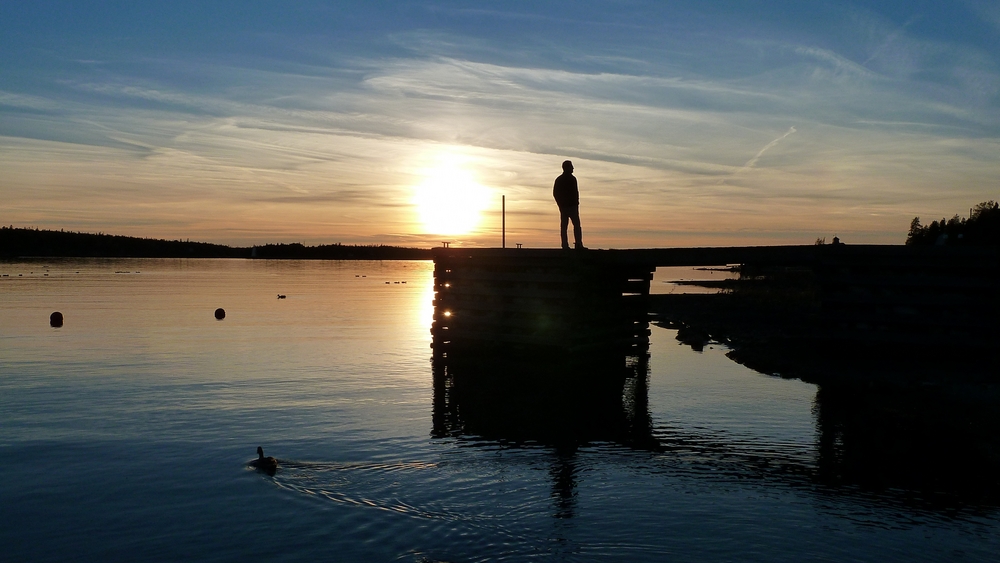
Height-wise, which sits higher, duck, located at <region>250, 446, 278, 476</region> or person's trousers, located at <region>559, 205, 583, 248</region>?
person's trousers, located at <region>559, 205, 583, 248</region>

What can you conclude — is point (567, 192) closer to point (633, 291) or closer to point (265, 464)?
point (633, 291)

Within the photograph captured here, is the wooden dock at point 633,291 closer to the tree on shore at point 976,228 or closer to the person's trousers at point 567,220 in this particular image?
the person's trousers at point 567,220

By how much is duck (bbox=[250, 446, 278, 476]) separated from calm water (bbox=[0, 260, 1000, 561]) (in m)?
0.16

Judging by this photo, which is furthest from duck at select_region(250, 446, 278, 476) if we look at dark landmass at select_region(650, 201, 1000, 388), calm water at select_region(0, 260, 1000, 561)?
dark landmass at select_region(650, 201, 1000, 388)

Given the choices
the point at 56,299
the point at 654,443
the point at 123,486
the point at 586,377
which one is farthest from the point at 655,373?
the point at 56,299

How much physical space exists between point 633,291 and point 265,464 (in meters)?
14.9

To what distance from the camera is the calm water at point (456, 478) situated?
26.1 ft

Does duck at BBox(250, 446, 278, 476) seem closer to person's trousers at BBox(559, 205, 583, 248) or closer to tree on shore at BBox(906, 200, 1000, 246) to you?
person's trousers at BBox(559, 205, 583, 248)

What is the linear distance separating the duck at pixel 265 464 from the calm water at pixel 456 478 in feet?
0.53

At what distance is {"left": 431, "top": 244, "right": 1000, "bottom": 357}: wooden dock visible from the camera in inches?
715

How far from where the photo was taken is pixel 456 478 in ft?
34.1

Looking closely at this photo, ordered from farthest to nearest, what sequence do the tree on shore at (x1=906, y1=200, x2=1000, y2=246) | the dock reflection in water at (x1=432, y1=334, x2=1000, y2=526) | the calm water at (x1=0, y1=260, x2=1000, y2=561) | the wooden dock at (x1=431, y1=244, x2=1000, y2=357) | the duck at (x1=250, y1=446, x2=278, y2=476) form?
the tree on shore at (x1=906, y1=200, x2=1000, y2=246) → the wooden dock at (x1=431, y1=244, x2=1000, y2=357) → the duck at (x1=250, y1=446, x2=278, y2=476) → the dock reflection in water at (x1=432, y1=334, x2=1000, y2=526) → the calm water at (x1=0, y1=260, x2=1000, y2=561)

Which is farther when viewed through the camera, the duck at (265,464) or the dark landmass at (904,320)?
the dark landmass at (904,320)

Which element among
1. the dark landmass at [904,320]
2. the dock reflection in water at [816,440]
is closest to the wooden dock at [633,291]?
the dark landmass at [904,320]
